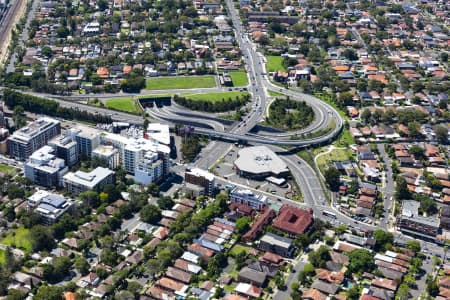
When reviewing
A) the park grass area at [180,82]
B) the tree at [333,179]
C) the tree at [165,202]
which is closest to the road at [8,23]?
the park grass area at [180,82]

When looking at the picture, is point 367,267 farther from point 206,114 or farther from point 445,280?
point 206,114

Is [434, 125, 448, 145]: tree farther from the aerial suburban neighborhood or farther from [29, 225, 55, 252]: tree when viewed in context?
[29, 225, 55, 252]: tree

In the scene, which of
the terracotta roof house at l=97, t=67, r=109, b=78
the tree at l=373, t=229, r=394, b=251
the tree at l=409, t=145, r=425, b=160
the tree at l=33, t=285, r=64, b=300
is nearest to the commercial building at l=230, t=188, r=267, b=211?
the tree at l=373, t=229, r=394, b=251

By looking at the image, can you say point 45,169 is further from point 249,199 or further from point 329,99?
point 329,99

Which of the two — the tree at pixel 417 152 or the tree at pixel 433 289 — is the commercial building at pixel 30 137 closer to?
the tree at pixel 417 152

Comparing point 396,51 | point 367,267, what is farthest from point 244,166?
point 396,51

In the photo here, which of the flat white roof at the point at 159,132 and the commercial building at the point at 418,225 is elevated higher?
the flat white roof at the point at 159,132
